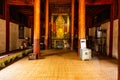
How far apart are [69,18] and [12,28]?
820 cm

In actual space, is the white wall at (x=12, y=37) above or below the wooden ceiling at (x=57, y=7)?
below

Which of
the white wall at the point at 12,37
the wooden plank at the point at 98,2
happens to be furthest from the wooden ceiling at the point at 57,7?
the white wall at the point at 12,37

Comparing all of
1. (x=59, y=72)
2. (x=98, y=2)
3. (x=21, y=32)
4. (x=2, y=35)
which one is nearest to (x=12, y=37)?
(x=2, y=35)

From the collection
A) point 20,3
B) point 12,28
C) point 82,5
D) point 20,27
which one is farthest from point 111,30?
point 20,27

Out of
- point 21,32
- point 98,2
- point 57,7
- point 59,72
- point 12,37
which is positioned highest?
point 57,7

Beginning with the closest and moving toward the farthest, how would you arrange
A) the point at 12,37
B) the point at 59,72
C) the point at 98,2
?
the point at 59,72, the point at 98,2, the point at 12,37

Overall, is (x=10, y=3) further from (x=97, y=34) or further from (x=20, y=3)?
(x=97, y=34)

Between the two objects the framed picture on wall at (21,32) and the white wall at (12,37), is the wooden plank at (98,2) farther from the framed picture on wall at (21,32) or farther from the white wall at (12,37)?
the framed picture on wall at (21,32)

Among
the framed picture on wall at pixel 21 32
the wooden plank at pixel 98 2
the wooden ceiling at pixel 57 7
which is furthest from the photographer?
the framed picture on wall at pixel 21 32

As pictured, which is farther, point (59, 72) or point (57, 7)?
point (57, 7)

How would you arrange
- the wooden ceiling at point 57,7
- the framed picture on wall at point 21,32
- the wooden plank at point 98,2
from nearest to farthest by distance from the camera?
the wooden plank at point 98,2, the wooden ceiling at point 57,7, the framed picture on wall at point 21,32

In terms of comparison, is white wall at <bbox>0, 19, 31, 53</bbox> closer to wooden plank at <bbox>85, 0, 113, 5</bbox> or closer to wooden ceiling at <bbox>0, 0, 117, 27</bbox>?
wooden ceiling at <bbox>0, 0, 117, 27</bbox>

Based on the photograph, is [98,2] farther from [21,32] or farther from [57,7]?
[21,32]

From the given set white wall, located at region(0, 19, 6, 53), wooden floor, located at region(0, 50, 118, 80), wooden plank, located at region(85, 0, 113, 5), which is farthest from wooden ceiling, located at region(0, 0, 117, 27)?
wooden floor, located at region(0, 50, 118, 80)
